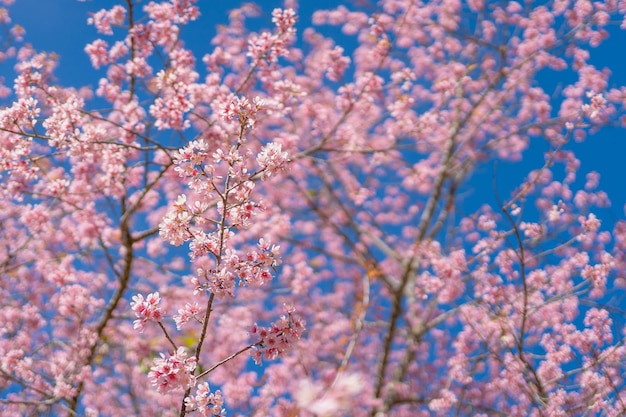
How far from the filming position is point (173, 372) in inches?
123

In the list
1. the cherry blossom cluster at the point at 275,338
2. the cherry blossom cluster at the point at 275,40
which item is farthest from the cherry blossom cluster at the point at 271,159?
the cherry blossom cluster at the point at 275,40

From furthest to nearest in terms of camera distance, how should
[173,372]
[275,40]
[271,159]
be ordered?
[275,40] < [271,159] < [173,372]

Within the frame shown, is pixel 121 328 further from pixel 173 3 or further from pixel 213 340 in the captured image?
pixel 173 3

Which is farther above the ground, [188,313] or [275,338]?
[188,313]

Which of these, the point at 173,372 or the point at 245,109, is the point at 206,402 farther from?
the point at 245,109

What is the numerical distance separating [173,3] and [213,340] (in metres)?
6.76

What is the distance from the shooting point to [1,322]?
28.1 feet

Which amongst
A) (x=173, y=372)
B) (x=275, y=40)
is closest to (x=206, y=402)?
(x=173, y=372)

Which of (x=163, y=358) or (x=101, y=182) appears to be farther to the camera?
(x=101, y=182)

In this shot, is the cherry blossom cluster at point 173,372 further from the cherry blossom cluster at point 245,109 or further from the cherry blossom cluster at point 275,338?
the cherry blossom cluster at point 245,109

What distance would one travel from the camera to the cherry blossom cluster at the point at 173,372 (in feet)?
10.2

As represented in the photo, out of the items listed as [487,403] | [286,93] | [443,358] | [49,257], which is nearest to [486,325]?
[487,403]

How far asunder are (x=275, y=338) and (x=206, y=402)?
607 millimetres

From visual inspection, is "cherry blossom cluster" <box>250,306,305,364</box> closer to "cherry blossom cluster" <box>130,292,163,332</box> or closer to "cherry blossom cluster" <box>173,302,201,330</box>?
"cherry blossom cluster" <box>173,302,201,330</box>
